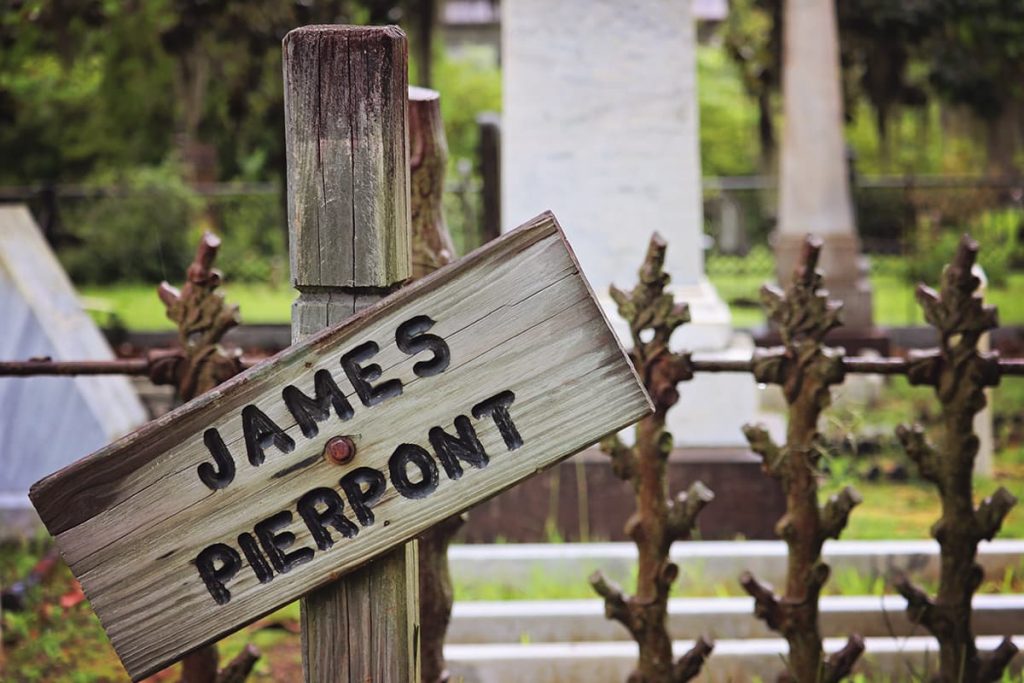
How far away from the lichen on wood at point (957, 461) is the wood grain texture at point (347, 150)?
4.70 feet

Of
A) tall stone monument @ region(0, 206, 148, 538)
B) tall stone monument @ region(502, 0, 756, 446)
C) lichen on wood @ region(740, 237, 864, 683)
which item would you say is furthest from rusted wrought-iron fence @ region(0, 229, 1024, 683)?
tall stone monument @ region(0, 206, 148, 538)

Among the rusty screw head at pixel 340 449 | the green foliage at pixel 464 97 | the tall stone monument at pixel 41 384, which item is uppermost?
the green foliage at pixel 464 97

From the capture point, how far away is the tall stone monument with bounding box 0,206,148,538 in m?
4.73

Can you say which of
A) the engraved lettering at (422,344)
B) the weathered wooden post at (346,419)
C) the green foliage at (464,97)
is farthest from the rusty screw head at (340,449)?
the green foliage at (464,97)

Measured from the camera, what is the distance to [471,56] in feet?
101

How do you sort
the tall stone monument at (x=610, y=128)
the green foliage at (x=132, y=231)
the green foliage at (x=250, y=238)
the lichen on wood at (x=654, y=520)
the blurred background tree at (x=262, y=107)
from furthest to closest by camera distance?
the green foliage at (x=132, y=231)
the green foliage at (x=250, y=238)
the blurred background tree at (x=262, y=107)
the tall stone monument at (x=610, y=128)
the lichen on wood at (x=654, y=520)

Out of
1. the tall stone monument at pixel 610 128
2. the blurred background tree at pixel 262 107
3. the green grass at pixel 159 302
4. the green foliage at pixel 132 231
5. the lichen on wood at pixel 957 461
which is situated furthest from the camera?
the green foliage at pixel 132 231

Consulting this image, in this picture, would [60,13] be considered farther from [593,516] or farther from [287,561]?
[287,561]

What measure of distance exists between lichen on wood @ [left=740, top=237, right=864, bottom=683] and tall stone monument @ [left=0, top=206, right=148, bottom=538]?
10.0 ft

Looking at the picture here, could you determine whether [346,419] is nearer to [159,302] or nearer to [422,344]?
[422,344]

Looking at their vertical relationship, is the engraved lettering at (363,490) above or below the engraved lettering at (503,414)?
below

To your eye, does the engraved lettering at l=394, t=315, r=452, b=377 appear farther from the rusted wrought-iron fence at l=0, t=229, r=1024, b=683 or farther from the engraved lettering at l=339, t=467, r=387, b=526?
the rusted wrought-iron fence at l=0, t=229, r=1024, b=683

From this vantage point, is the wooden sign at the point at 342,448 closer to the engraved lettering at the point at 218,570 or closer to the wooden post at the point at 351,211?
the engraved lettering at the point at 218,570

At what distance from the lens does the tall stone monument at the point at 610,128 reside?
Answer: 473 centimetres
